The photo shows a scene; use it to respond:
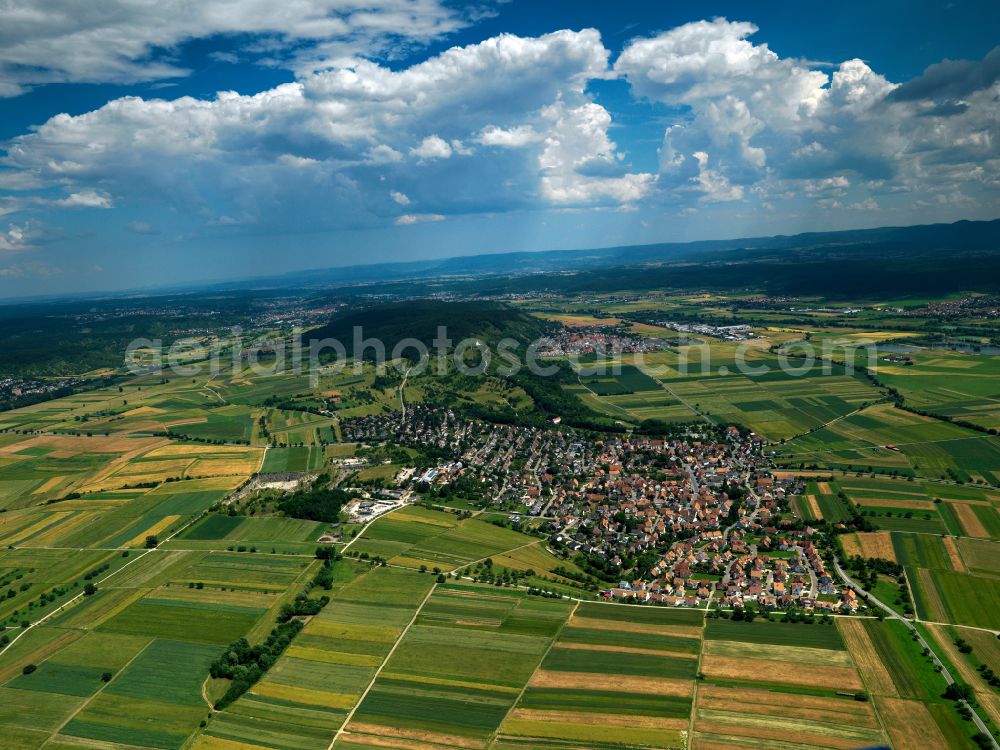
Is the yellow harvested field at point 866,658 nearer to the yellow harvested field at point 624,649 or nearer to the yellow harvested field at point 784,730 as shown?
the yellow harvested field at point 784,730

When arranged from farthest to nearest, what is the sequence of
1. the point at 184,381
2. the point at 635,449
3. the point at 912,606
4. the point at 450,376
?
the point at 184,381
the point at 450,376
the point at 635,449
the point at 912,606

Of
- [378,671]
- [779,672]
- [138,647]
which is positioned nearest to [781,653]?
[779,672]

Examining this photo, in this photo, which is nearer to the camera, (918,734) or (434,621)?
(918,734)

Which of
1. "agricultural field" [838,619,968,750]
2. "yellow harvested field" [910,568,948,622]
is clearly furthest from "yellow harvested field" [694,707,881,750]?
"yellow harvested field" [910,568,948,622]

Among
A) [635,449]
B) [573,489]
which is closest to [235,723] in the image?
[573,489]

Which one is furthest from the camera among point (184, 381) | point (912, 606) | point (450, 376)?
point (184, 381)

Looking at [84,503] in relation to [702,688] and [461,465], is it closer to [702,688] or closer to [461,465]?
[461,465]

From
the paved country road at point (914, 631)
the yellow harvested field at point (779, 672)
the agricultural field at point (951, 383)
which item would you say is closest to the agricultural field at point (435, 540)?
the yellow harvested field at point (779, 672)
